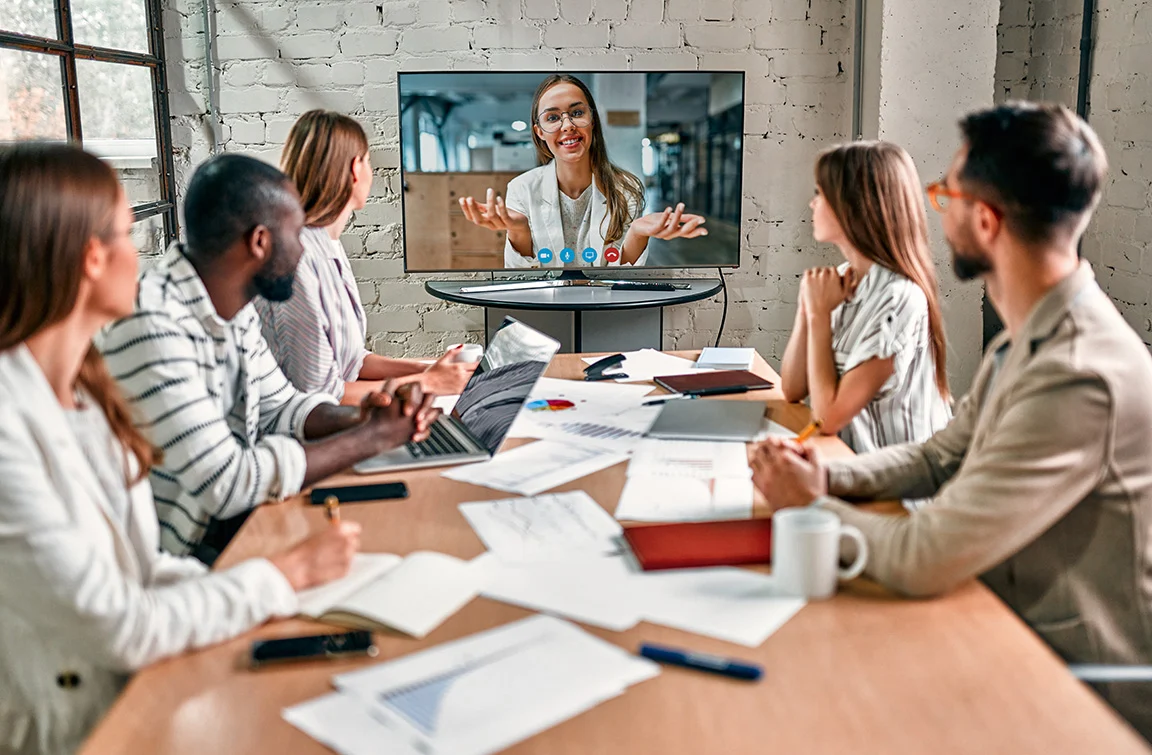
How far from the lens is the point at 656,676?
1.02 m

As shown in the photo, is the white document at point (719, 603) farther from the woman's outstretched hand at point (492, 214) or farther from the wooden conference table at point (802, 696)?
the woman's outstretched hand at point (492, 214)

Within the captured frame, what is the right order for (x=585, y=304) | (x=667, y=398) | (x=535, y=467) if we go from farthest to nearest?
(x=585, y=304)
(x=667, y=398)
(x=535, y=467)

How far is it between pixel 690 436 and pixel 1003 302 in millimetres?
612

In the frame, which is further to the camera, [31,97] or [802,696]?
[31,97]

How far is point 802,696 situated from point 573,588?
12.6 inches

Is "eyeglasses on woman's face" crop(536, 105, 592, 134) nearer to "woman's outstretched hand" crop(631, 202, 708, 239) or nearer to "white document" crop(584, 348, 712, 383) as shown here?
"woman's outstretched hand" crop(631, 202, 708, 239)

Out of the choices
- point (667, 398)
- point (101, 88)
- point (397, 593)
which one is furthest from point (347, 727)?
point (101, 88)

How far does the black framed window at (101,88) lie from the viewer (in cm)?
269

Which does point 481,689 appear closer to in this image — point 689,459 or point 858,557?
point 858,557

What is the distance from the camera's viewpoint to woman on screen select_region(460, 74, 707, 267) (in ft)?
11.9

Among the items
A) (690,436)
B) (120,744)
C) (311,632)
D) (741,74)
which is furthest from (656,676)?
(741,74)

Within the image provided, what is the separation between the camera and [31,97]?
275 cm

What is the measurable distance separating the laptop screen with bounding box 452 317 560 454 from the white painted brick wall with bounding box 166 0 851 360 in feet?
6.44

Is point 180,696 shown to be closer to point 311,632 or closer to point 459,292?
point 311,632
